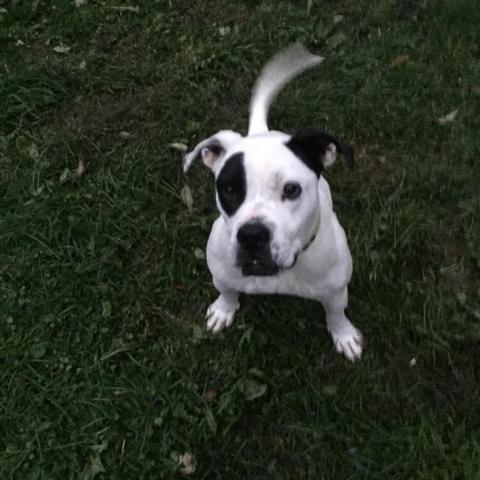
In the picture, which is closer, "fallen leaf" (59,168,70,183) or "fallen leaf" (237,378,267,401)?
"fallen leaf" (237,378,267,401)

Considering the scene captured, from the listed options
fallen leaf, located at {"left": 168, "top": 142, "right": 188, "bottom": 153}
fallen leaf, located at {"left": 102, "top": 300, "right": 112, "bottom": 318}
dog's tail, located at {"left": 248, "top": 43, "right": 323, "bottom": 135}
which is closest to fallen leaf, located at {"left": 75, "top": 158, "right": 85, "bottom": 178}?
fallen leaf, located at {"left": 168, "top": 142, "right": 188, "bottom": 153}

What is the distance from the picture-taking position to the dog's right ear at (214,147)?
2.64 metres

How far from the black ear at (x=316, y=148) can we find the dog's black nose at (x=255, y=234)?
35 centimetres

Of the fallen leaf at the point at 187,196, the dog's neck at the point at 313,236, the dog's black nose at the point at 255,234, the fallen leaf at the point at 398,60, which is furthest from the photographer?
the fallen leaf at the point at 398,60

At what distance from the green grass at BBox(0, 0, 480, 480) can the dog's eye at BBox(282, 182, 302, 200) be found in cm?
108

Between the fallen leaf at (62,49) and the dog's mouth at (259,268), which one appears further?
the fallen leaf at (62,49)

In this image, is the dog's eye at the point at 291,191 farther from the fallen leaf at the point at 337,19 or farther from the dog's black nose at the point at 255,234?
the fallen leaf at the point at 337,19

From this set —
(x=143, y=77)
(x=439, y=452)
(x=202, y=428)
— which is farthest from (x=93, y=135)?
(x=439, y=452)

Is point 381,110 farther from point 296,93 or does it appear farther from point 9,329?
point 9,329

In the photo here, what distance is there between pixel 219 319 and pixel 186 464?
0.71m

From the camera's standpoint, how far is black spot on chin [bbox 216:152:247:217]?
2389mm

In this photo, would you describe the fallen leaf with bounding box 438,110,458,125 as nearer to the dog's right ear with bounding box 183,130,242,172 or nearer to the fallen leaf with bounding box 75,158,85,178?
the dog's right ear with bounding box 183,130,242,172

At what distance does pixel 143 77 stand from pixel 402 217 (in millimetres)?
1953

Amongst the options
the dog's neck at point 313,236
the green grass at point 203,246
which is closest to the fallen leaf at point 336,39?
the green grass at point 203,246
